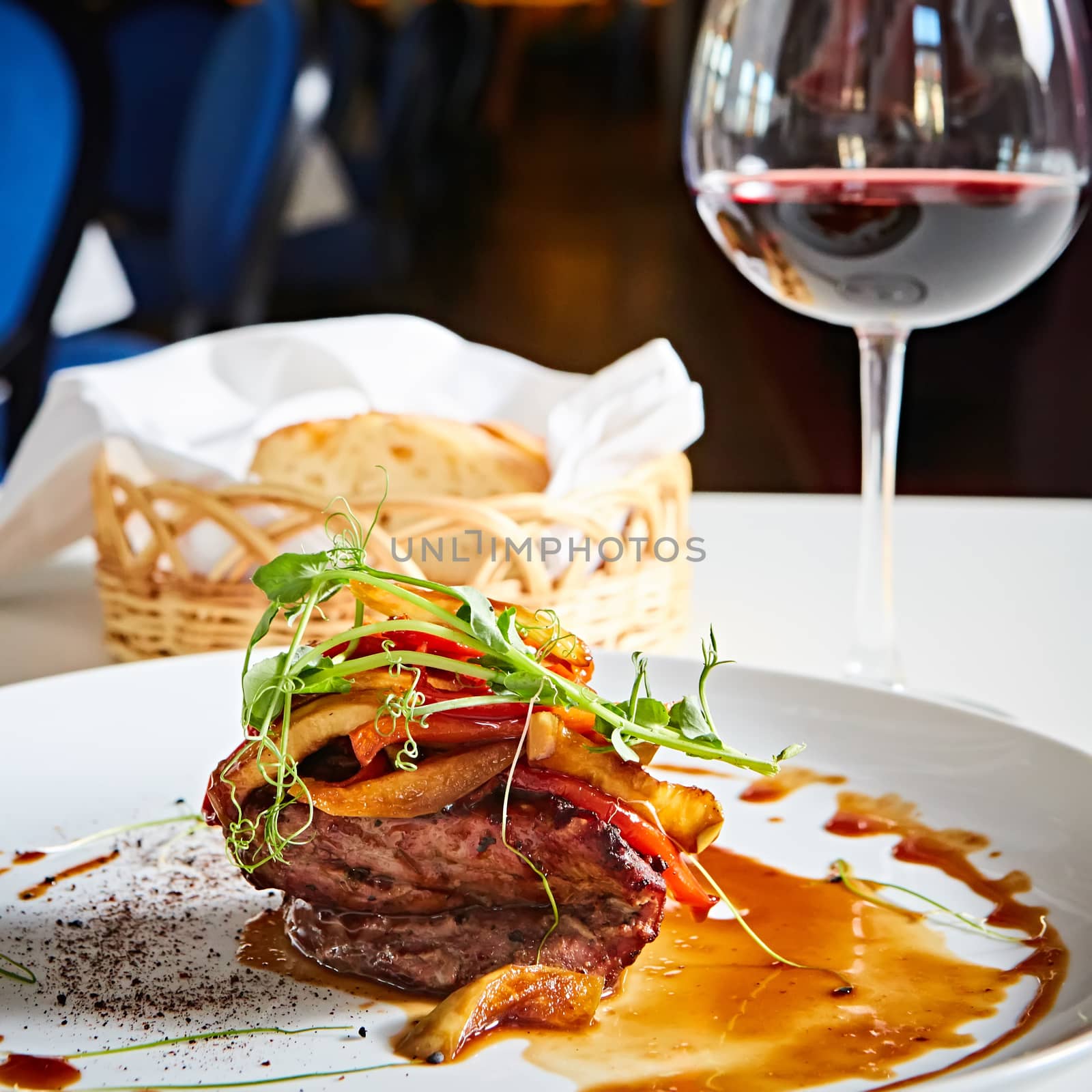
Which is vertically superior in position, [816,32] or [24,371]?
[816,32]

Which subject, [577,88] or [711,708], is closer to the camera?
[711,708]

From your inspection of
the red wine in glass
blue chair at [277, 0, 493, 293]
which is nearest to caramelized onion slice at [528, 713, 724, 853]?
the red wine in glass

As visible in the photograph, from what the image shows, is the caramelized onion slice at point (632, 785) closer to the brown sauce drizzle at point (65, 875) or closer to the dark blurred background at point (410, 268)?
the brown sauce drizzle at point (65, 875)

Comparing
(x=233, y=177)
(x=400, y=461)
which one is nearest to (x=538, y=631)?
(x=400, y=461)

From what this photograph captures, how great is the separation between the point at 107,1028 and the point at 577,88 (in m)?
20.2

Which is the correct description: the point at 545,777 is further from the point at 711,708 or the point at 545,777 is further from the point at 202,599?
the point at 202,599

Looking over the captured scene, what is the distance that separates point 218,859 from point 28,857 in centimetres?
13

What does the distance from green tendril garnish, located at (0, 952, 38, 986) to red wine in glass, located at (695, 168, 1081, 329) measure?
2.71 ft

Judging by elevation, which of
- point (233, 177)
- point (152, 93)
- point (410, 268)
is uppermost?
point (152, 93)

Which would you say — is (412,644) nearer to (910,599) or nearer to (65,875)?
(65,875)

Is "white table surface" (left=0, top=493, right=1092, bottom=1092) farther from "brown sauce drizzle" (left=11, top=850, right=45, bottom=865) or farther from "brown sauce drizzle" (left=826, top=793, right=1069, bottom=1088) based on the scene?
"brown sauce drizzle" (left=11, top=850, right=45, bottom=865)

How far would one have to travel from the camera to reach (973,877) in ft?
3.02

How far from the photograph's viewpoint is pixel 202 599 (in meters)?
1.34

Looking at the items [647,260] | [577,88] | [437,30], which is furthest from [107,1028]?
[577,88]
